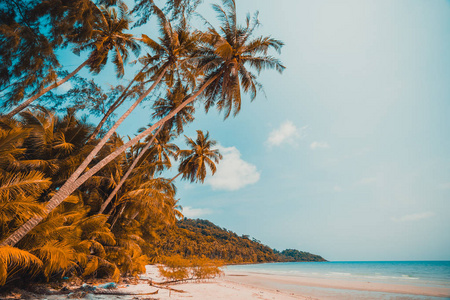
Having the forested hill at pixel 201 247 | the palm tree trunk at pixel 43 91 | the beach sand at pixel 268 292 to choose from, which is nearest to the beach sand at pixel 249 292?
the beach sand at pixel 268 292

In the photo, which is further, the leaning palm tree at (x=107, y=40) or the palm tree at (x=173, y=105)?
the palm tree at (x=173, y=105)

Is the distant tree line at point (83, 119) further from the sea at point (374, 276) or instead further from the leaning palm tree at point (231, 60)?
the sea at point (374, 276)

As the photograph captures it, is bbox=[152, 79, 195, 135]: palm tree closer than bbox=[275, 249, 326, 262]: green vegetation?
Yes

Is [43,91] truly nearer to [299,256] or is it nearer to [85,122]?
[85,122]

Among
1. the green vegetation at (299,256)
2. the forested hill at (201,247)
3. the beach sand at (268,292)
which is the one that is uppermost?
the beach sand at (268,292)

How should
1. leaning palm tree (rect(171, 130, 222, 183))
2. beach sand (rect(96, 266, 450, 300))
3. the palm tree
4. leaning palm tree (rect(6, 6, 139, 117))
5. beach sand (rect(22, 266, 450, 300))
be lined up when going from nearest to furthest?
beach sand (rect(22, 266, 450, 300)) < beach sand (rect(96, 266, 450, 300)) < leaning palm tree (rect(6, 6, 139, 117)) < the palm tree < leaning palm tree (rect(171, 130, 222, 183))

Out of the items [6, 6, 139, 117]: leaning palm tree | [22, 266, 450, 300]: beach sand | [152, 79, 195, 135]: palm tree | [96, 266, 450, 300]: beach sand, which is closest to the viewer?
[22, 266, 450, 300]: beach sand

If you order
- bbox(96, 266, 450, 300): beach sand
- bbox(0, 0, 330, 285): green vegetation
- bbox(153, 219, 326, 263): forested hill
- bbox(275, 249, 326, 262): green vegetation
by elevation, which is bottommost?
bbox(275, 249, 326, 262): green vegetation

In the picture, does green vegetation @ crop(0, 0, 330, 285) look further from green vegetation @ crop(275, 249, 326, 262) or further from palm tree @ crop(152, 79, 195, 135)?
green vegetation @ crop(275, 249, 326, 262)

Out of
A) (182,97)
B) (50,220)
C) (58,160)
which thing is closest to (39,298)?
(50,220)

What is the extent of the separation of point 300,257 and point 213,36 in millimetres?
154472

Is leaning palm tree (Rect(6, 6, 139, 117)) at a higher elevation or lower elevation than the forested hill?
higher

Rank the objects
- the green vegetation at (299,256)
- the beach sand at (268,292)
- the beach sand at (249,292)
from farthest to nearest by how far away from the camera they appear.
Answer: the green vegetation at (299,256) < the beach sand at (268,292) < the beach sand at (249,292)

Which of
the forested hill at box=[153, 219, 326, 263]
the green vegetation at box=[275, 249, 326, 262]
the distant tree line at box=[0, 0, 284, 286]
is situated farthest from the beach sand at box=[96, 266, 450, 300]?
the green vegetation at box=[275, 249, 326, 262]
